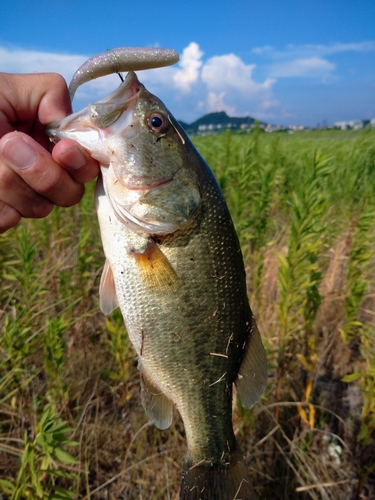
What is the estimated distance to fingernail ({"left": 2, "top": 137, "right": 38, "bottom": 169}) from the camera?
142 cm

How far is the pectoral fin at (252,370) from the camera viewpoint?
65.1 inches

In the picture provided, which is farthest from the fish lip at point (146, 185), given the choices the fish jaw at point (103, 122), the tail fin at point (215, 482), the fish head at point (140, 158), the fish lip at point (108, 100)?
the tail fin at point (215, 482)

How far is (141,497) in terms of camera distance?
2.26 m

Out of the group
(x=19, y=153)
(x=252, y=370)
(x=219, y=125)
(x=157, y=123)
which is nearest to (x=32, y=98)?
(x=19, y=153)

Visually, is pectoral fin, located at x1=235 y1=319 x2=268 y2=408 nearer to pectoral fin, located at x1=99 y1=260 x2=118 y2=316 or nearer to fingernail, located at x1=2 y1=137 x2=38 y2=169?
pectoral fin, located at x1=99 y1=260 x2=118 y2=316

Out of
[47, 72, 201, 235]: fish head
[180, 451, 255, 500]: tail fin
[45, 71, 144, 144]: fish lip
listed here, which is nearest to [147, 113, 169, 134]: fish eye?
[47, 72, 201, 235]: fish head

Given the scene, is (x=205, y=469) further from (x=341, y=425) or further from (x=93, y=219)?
(x=93, y=219)

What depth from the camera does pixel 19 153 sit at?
144 cm

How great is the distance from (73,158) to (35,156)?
157 millimetres

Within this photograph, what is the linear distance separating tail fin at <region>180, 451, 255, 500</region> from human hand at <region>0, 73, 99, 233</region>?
1.34 meters

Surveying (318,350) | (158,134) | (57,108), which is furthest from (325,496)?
(57,108)

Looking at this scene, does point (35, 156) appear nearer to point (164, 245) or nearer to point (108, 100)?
point (108, 100)

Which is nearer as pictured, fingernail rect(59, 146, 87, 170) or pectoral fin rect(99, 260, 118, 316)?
fingernail rect(59, 146, 87, 170)

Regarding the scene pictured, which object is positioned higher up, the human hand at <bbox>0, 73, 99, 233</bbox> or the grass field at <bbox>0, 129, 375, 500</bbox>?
the human hand at <bbox>0, 73, 99, 233</bbox>
